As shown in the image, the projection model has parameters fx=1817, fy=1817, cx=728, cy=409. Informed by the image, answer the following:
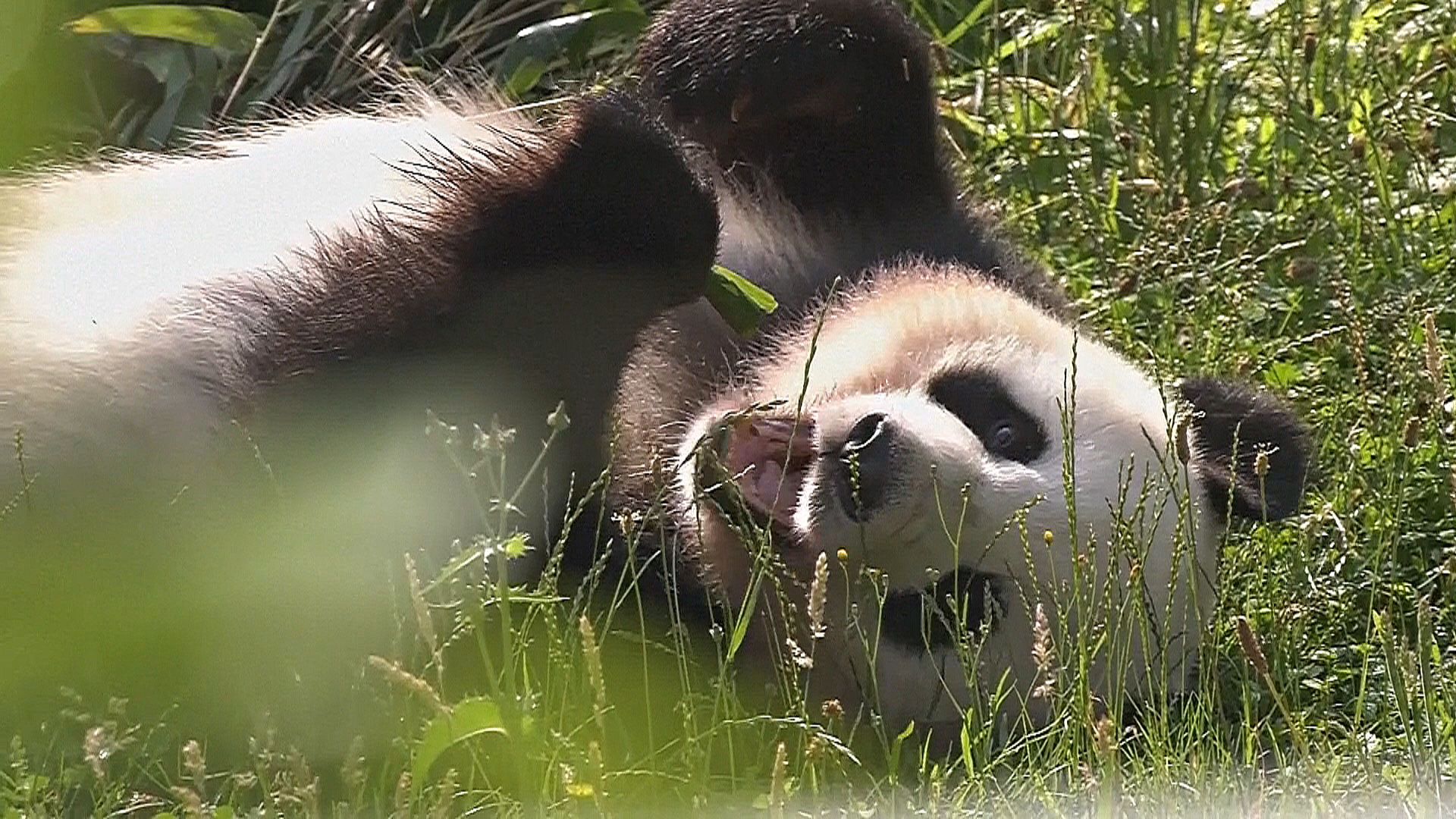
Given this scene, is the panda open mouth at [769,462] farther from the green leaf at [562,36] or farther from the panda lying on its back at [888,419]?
the green leaf at [562,36]

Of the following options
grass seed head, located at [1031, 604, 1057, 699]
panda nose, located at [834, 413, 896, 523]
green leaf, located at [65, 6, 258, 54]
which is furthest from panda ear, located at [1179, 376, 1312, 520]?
green leaf, located at [65, 6, 258, 54]

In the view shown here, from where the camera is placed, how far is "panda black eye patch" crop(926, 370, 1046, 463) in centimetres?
286

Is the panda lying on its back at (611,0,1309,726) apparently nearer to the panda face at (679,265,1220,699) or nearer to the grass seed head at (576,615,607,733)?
the panda face at (679,265,1220,699)

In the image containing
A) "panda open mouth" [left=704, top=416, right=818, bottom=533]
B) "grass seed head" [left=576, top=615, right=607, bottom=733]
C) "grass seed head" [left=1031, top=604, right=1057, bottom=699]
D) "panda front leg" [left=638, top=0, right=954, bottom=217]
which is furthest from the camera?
"panda front leg" [left=638, top=0, right=954, bottom=217]

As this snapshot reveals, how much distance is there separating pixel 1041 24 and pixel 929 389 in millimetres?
2176

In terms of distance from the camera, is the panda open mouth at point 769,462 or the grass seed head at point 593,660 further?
the panda open mouth at point 769,462

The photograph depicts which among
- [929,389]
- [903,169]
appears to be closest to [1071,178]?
[903,169]

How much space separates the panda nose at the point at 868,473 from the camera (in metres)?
2.60

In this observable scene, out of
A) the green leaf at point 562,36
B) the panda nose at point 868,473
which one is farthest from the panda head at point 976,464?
the green leaf at point 562,36

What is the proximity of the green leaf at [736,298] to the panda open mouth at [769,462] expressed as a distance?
0.78 ft

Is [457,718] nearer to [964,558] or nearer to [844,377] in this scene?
[964,558]

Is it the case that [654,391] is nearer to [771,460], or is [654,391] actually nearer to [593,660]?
[771,460]

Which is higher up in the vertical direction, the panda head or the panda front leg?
the panda front leg

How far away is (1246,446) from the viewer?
10.2ft
